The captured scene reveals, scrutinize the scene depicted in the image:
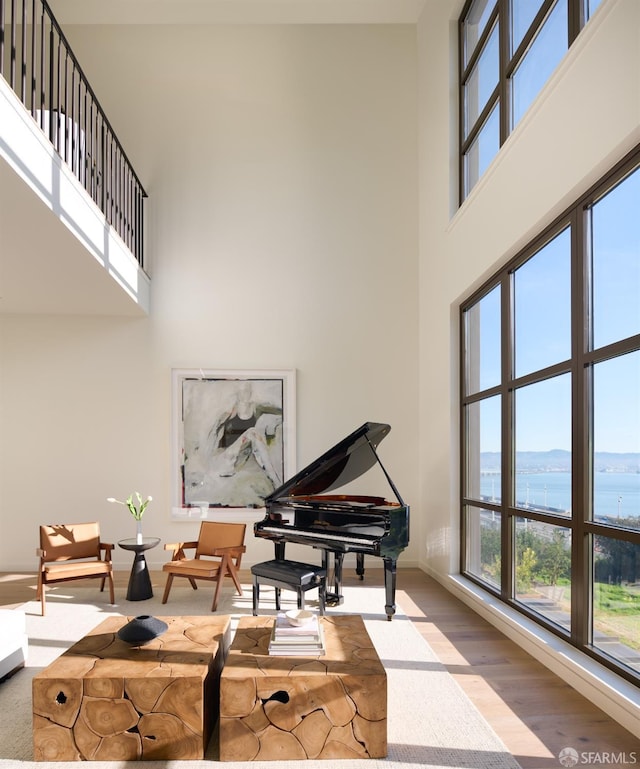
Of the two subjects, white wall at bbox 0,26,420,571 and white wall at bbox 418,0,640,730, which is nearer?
white wall at bbox 418,0,640,730

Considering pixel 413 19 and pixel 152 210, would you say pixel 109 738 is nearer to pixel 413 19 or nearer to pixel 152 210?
pixel 152 210

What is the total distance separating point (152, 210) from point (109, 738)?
6.14m

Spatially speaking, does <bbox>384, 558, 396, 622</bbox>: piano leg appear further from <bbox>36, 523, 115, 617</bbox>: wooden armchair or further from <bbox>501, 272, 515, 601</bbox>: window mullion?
<bbox>36, 523, 115, 617</bbox>: wooden armchair

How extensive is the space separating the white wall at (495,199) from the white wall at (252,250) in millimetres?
382

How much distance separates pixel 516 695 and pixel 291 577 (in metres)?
1.95

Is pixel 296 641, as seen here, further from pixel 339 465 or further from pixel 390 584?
pixel 339 465

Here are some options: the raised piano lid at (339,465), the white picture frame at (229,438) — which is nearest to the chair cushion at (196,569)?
the raised piano lid at (339,465)

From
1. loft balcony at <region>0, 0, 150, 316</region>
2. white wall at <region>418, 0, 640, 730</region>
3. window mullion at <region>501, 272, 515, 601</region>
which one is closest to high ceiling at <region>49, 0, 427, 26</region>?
white wall at <region>418, 0, 640, 730</region>

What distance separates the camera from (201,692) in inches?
119

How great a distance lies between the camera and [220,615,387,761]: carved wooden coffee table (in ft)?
9.82

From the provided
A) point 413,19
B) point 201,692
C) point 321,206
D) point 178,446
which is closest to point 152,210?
point 321,206

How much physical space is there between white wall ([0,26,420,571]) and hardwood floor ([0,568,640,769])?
7.80 ft

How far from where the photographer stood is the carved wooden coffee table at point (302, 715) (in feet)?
9.82

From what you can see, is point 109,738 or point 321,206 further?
point 321,206
